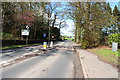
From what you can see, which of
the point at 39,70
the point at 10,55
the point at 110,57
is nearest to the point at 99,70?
the point at 39,70

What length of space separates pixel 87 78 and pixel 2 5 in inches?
762

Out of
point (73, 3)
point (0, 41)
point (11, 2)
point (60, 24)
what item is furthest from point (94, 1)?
point (60, 24)

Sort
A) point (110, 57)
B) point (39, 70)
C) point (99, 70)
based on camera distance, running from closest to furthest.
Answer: point (99, 70) < point (39, 70) < point (110, 57)

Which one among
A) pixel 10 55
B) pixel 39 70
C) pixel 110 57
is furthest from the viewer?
pixel 10 55

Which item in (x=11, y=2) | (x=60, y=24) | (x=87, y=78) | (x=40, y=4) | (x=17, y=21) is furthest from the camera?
(x=60, y=24)

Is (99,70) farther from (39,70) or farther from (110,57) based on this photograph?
(110,57)

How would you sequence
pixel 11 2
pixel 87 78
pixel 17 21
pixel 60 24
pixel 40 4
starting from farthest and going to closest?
pixel 60 24, pixel 40 4, pixel 17 21, pixel 11 2, pixel 87 78

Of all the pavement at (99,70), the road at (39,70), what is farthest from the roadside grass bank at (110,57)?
the road at (39,70)

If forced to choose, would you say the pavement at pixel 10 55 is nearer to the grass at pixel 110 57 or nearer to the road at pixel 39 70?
the road at pixel 39 70

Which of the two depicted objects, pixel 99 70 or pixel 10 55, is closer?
pixel 99 70

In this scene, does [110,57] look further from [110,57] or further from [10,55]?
[10,55]

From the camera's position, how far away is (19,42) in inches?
995

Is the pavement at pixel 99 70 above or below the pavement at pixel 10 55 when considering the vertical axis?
above

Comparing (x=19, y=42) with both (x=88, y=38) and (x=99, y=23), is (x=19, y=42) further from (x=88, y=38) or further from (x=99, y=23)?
(x=99, y=23)
